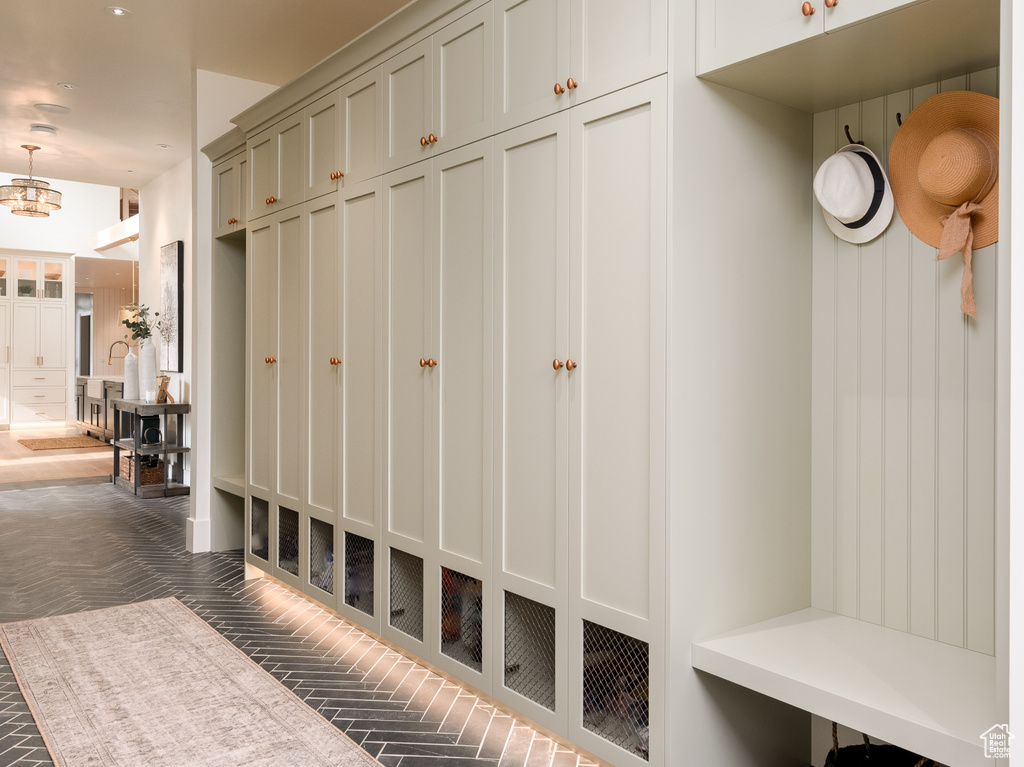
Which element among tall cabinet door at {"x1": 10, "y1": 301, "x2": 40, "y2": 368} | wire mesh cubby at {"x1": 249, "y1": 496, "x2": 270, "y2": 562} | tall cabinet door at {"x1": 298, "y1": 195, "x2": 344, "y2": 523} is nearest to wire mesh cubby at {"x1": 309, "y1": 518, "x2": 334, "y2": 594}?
tall cabinet door at {"x1": 298, "y1": 195, "x2": 344, "y2": 523}

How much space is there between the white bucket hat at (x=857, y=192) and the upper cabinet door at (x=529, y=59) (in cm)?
84

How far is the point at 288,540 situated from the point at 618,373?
8.26 feet

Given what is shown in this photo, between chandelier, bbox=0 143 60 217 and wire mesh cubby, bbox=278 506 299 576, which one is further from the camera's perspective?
chandelier, bbox=0 143 60 217

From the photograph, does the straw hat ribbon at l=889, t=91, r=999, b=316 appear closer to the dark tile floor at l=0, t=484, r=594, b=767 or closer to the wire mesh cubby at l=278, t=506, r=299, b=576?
the dark tile floor at l=0, t=484, r=594, b=767

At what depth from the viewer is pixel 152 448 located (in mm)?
7102

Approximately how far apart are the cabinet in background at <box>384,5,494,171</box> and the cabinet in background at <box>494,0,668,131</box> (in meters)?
0.09

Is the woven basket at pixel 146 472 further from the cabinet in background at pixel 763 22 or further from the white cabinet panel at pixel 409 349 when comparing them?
the cabinet in background at pixel 763 22

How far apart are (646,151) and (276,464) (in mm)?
2818

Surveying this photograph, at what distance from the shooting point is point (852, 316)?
Result: 7.79 feet

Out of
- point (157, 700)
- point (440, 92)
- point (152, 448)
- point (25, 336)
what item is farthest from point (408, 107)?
point (25, 336)

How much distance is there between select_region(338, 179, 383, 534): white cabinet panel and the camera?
3.29m

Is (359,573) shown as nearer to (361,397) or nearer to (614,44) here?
(361,397)

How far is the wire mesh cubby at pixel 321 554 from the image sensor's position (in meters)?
3.71

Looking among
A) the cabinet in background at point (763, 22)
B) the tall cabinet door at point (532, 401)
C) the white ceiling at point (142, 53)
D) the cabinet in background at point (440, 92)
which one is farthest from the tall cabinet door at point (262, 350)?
the cabinet in background at point (763, 22)
